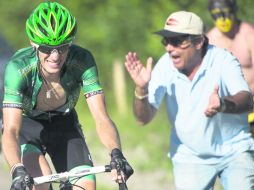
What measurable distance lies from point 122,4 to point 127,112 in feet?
8.78

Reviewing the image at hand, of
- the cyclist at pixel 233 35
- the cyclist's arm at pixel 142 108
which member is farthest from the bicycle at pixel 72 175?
the cyclist at pixel 233 35

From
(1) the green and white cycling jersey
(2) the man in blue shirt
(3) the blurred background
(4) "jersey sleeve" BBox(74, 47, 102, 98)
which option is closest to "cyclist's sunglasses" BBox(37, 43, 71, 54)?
(1) the green and white cycling jersey

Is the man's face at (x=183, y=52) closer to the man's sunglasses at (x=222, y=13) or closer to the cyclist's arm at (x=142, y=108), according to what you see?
the cyclist's arm at (x=142, y=108)

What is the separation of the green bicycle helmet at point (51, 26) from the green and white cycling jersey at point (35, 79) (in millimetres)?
170

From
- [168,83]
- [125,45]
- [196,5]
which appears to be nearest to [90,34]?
[125,45]

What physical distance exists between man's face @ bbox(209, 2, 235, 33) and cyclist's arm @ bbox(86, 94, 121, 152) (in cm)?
337

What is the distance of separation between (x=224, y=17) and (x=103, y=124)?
3563 millimetres

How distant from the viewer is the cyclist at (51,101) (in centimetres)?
730

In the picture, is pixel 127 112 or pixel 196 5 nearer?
pixel 196 5

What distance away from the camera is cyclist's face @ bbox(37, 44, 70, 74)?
729cm

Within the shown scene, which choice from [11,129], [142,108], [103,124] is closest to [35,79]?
[11,129]

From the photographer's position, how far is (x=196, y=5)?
14445mm

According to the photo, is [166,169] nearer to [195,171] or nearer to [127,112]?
[195,171]

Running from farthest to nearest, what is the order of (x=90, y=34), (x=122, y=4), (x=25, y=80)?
(x=90, y=34), (x=122, y=4), (x=25, y=80)
